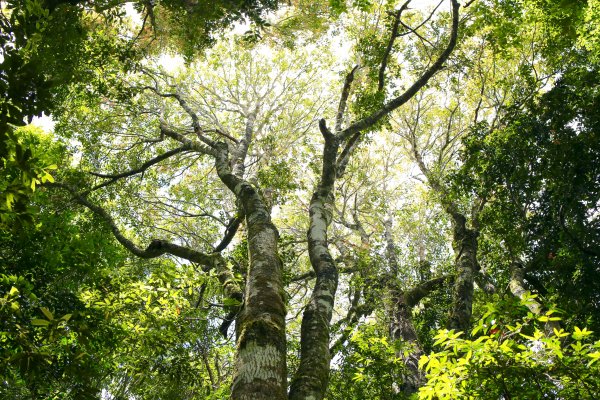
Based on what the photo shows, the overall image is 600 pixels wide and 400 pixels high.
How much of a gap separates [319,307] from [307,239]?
1339 millimetres

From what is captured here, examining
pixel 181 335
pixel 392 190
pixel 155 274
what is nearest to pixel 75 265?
pixel 155 274

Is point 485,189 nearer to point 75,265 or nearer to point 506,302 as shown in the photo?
point 506,302

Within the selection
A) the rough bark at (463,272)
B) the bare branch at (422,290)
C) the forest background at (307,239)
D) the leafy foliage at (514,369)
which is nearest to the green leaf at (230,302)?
the forest background at (307,239)

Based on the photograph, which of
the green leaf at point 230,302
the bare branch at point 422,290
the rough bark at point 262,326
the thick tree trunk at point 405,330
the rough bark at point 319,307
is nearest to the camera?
the rough bark at point 262,326

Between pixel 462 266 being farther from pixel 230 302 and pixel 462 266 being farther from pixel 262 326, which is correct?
pixel 262 326

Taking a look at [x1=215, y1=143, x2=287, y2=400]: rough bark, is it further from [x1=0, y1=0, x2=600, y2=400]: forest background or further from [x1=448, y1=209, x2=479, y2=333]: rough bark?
[x1=448, y1=209, x2=479, y2=333]: rough bark

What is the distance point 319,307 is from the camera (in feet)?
15.4

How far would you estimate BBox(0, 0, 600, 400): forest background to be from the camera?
3.55 metres

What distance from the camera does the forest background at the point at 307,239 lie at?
355 cm

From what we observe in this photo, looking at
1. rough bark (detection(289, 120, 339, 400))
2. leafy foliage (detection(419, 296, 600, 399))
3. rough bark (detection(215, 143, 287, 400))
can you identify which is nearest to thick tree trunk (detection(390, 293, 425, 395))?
rough bark (detection(289, 120, 339, 400))

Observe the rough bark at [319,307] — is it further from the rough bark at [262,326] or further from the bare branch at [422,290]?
the bare branch at [422,290]

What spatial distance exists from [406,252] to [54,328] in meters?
13.8

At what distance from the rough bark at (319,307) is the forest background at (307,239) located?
22 mm

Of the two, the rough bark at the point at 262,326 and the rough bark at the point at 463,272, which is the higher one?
the rough bark at the point at 463,272
